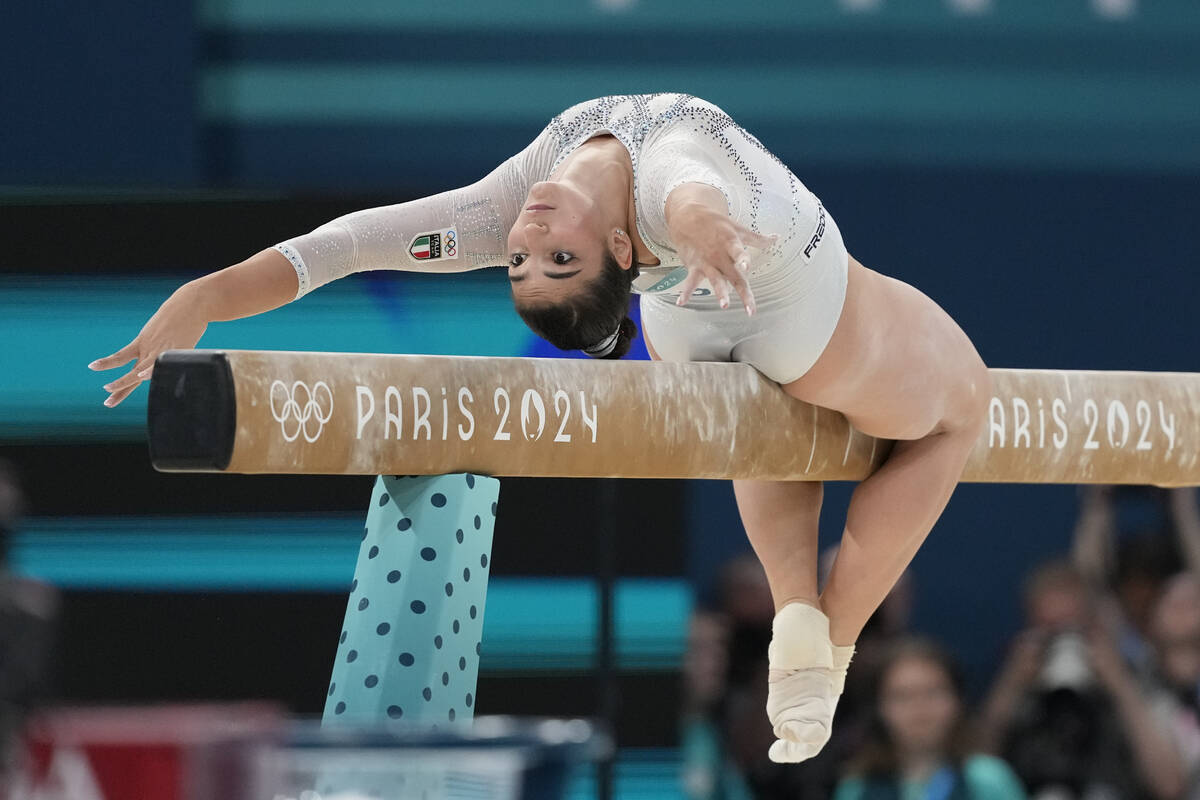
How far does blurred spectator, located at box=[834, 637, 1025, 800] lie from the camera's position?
380 cm

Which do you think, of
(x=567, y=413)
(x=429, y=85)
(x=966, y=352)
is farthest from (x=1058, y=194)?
(x=567, y=413)

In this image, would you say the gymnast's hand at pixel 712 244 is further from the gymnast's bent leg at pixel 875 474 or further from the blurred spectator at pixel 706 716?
the blurred spectator at pixel 706 716

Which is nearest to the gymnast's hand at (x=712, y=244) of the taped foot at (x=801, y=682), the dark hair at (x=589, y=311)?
the dark hair at (x=589, y=311)

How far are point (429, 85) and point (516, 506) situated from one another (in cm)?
161

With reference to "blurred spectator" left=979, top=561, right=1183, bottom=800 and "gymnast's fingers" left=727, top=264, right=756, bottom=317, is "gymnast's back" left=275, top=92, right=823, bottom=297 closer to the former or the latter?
"gymnast's fingers" left=727, top=264, right=756, bottom=317

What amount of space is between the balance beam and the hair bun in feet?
0.54

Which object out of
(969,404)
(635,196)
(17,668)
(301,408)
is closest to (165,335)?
(301,408)

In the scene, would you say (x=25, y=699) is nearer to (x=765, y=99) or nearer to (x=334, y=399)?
(x=334, y=399)

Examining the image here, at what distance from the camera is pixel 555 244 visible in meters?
2.24

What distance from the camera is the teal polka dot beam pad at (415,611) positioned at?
7.50 ft

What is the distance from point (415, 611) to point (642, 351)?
1.73 metres

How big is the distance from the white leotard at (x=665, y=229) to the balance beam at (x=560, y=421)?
104 mm

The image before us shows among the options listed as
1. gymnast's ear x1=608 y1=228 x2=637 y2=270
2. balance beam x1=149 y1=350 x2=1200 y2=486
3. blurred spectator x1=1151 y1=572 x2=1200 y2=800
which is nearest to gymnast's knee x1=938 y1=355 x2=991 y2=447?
balance beam x1=149 y1=350 x2=1200 y2=486

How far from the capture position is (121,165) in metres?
4.56
